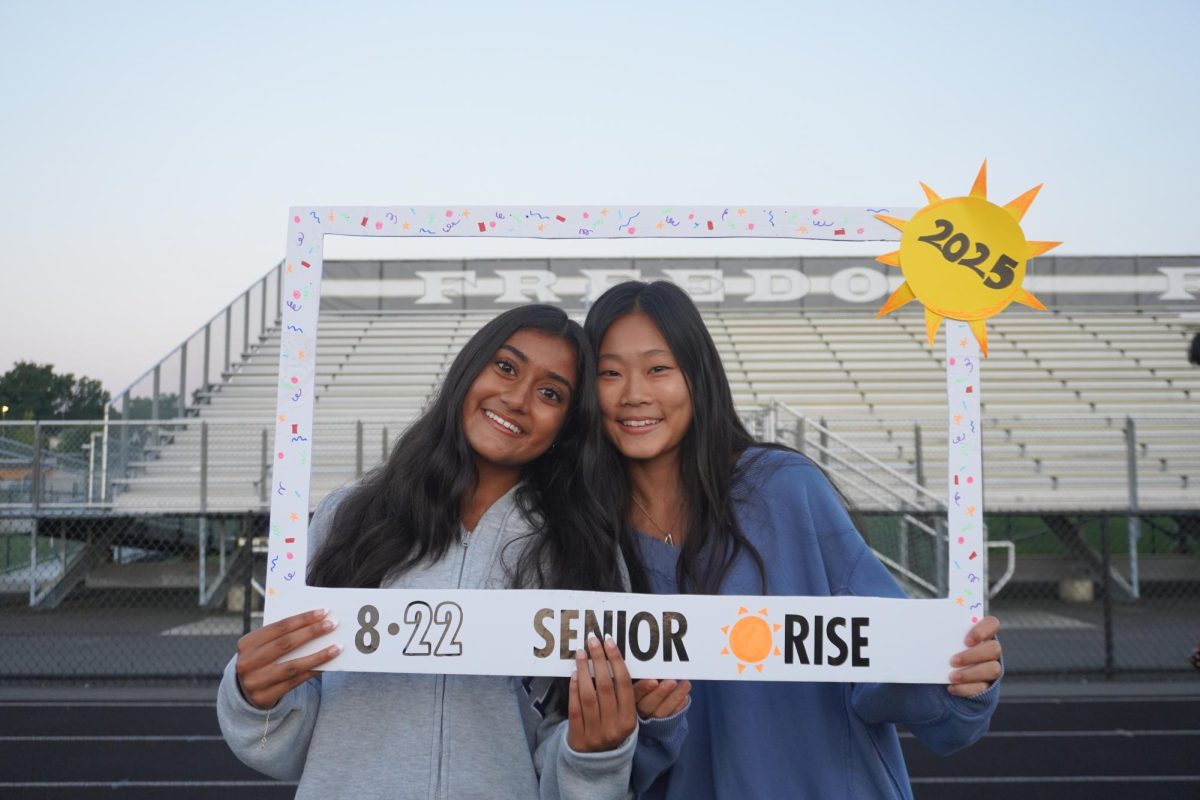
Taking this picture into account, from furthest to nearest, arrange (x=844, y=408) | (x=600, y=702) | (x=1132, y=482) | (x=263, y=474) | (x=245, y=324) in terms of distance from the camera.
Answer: (x=245, y=324) → (x=844, y=408) → (x=1132, y=482) → (x=263, y=474) → (x=600, y=702)

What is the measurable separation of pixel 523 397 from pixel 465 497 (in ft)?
0.91

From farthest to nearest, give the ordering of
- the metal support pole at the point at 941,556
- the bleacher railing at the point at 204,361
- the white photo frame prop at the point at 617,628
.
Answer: the bleacher railing at the point at 204,361, the metal support pole at the point at 941,556, the white photo frame prop at the point at 617,628

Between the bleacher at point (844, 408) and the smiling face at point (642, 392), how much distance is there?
758 cm

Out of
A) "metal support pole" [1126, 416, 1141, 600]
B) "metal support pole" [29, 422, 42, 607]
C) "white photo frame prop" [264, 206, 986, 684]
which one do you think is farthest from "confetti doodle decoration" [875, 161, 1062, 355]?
"metal support pole" [29, 422, 42, 607]

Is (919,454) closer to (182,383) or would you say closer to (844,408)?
(844,408)

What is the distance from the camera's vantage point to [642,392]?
6.75 feet

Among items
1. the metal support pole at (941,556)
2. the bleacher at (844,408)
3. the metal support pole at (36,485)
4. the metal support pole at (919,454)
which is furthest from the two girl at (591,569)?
Result: the metal support pole at (36,485)

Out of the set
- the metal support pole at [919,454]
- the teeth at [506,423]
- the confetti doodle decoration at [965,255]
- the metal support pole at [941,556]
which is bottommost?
the metal support pole at [941,556]

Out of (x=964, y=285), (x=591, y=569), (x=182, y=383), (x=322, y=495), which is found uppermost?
(x=182, y=383)

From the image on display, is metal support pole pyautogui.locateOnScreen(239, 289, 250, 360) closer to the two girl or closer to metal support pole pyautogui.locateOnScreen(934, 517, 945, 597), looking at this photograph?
metal support pole pyautogui.locateOnScreen(934, 517, 945, 597)

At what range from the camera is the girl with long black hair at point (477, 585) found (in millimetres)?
1802

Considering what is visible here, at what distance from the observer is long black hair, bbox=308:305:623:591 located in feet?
6.44

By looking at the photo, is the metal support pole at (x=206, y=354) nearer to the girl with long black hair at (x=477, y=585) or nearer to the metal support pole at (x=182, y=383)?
the metal support pole at (x=182, y=383)

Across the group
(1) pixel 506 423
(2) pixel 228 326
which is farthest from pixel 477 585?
(2) pixel 228 326
